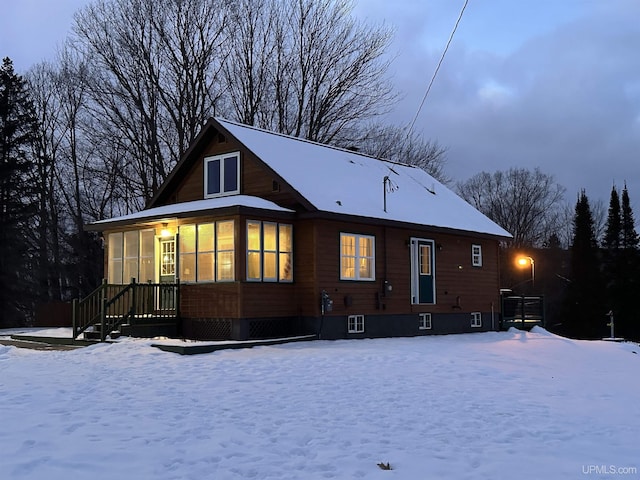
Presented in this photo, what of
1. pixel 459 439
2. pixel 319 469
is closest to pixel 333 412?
pixel 459 439

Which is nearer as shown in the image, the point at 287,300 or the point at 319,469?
the point at 319,469

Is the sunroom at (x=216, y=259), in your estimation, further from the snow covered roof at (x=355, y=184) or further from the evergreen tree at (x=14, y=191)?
the evergreen tree at (x=14, y=191)

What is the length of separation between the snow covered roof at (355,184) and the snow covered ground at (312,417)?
19.2ft

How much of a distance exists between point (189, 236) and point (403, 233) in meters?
6.45

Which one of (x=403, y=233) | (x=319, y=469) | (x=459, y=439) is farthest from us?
(x=403, y=233)

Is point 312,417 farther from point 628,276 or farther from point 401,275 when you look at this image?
point 628,276

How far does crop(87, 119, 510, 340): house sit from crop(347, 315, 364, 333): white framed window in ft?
0.11

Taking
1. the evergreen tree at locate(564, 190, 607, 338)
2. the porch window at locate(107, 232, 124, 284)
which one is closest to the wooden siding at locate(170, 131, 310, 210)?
the porch window at locate(107, 232, 124, 284)

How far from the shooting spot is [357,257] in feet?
61.9

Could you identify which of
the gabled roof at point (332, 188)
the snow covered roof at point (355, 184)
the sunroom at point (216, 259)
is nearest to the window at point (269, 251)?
the sunroom at point (216, 259)

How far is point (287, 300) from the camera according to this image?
698 inches

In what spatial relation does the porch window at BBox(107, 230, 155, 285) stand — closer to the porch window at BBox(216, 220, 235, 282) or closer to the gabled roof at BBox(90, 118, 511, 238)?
the gabled roof at BBox(90, 118, 511, 238)

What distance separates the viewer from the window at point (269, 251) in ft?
55.5

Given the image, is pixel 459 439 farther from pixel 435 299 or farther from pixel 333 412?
pixel 435 299
